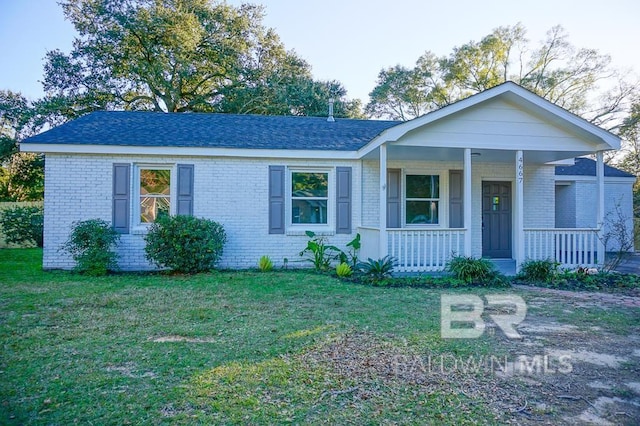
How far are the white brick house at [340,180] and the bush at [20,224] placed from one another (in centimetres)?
603

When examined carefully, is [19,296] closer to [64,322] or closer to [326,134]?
[64,322]

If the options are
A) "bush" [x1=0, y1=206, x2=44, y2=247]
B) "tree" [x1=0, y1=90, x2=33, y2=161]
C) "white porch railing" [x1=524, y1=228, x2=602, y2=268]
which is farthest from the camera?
"tree" [x1=0, y1=90, x2=33, y2=161]

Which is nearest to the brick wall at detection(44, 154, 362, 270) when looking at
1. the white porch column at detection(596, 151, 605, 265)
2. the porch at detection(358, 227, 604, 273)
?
the porch at detection(358, 227, 604, 273)

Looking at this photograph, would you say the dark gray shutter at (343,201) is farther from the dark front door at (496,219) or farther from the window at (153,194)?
the window at (153,194)

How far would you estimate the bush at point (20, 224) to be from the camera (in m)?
14.3

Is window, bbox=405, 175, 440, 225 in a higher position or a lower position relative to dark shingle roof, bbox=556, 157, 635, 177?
lower

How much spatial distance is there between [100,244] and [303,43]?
19.4m

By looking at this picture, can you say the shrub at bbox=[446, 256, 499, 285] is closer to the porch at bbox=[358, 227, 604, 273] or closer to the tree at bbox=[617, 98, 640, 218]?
the porch at bbox=[358, 227, 604, 273]

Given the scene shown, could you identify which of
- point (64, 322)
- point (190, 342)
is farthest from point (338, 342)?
point (64, 322)

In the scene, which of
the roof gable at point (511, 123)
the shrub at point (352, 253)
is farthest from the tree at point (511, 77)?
the shrub at point (352, 253)

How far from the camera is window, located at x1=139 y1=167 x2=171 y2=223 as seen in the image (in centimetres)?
961

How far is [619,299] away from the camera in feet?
22.2

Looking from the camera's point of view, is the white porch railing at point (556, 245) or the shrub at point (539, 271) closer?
the shrub at point (539, 271)

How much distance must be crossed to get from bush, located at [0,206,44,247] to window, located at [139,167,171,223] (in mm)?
7657
